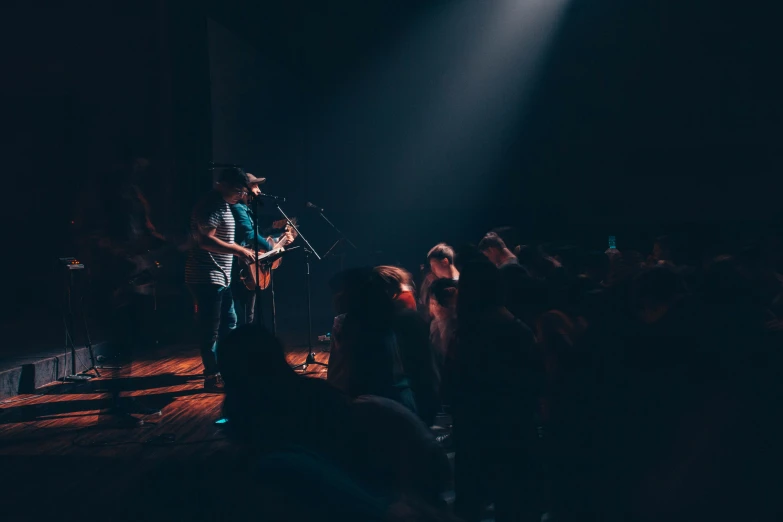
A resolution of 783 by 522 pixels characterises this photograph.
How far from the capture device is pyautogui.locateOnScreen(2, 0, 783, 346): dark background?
737cm

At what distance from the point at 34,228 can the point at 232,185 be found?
15.8ft

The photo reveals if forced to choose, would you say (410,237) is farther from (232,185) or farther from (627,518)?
(627,518)

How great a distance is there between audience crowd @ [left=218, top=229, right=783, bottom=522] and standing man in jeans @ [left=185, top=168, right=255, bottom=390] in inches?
86.5

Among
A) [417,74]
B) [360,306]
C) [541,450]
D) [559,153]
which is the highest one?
[417,74]

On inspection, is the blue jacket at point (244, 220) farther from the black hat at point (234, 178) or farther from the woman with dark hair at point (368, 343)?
the woman with dark hair at point (368, 343)

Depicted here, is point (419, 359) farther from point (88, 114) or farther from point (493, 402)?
point (88, 114)

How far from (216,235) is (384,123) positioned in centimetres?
507

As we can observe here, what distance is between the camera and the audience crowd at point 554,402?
4.06 ft

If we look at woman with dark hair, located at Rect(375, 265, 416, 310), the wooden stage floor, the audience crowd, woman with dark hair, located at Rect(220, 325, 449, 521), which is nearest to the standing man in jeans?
the wooden stage floor

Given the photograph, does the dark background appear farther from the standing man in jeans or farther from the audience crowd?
the audience crowd

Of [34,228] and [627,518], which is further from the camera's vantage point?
[34,228]

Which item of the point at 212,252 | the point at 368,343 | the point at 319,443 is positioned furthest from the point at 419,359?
the point at 212,252

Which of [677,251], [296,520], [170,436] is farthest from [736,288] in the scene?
[170,436]

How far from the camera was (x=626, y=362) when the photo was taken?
1.93m
